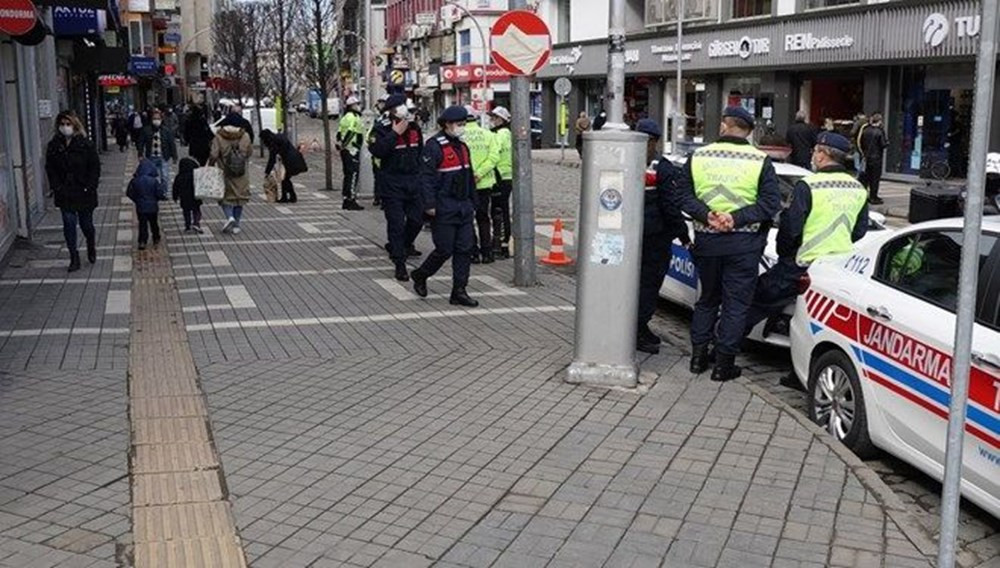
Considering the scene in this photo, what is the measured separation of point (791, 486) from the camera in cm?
559

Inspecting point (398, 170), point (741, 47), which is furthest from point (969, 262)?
point (741, 47)

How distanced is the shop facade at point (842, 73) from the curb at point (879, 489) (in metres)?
17.2

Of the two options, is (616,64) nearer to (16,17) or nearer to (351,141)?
(16,17)

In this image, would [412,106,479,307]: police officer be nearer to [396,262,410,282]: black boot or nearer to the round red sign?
[396,262,410,282]: black boot

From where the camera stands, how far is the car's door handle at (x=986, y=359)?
4.95 meters

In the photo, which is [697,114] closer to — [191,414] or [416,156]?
[416,156]

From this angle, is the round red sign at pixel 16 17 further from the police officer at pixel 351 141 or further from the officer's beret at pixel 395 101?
the police officer at pixel 351 141

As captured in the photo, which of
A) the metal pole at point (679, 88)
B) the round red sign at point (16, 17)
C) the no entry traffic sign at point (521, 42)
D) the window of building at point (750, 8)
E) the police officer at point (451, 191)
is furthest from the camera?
the metal pole at point (679, 88)

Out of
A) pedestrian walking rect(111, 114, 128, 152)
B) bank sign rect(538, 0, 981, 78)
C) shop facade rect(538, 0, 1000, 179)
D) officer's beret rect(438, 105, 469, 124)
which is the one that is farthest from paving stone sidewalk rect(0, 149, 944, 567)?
pedestrian walking rect(111, 114, 128, 152)

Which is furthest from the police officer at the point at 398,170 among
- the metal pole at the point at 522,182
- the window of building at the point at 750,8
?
the window of building at the point at 750,8

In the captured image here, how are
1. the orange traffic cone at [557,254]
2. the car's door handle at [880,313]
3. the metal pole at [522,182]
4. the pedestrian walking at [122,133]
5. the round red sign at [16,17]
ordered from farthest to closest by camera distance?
1. the pedestrian walking at [122,133]
2. the orange traffic cone at [557,254]
3. the round red sign at [16,17]
4. the metal pole at [522,182]
5. the car's door handle at [880,313]

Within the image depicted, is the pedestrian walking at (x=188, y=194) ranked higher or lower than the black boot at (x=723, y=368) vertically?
higher

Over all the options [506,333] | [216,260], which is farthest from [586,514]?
[216,260]

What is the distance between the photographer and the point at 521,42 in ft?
35.8
